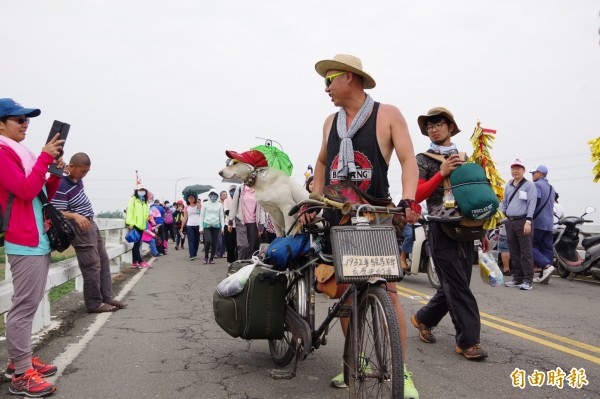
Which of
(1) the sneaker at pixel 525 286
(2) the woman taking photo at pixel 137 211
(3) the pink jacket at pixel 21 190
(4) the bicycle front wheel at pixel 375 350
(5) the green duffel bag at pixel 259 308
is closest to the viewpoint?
(4) the bicycle front wheel at pixel 375 350

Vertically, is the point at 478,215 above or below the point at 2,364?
above

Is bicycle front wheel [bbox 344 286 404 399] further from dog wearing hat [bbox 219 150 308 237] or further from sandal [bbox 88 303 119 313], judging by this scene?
sandal [bbox 88 303 119 313]

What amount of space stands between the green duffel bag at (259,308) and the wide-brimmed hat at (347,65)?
1.56m

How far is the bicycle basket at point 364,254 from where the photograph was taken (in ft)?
9.22

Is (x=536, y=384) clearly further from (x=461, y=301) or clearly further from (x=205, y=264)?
(x=205, y=264)

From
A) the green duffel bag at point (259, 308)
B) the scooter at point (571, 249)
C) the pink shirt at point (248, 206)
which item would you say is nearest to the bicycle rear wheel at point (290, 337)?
the green duffel bag at point (259, 308)

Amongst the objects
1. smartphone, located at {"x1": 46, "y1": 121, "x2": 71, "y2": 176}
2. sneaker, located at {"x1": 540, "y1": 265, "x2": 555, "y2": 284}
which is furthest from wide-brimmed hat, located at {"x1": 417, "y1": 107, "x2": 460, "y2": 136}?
sneaker, located at {"x1": 540, "y1": 265, "x2": 555, "y2": 284}

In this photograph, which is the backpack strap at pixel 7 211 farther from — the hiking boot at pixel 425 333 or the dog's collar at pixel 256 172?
the hiking boot at pixel 425 333

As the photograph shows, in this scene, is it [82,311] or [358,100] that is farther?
[82,311]

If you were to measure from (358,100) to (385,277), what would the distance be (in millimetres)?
1466

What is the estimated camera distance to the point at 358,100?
147 inches

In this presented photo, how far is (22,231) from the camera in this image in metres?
3.68

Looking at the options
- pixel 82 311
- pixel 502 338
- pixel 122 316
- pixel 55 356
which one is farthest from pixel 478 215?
pixel 82 311

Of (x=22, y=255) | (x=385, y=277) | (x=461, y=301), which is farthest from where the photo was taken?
(x=461, y=301)
